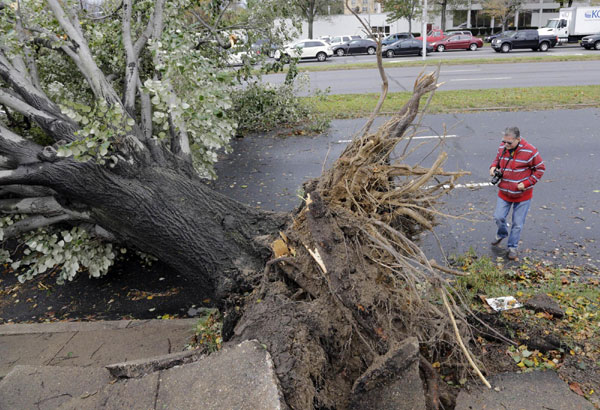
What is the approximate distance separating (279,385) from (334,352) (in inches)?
21.2

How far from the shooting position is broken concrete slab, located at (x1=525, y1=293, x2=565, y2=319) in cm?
412

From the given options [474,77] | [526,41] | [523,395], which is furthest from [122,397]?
[526,41]

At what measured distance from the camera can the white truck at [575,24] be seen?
29.0 metres

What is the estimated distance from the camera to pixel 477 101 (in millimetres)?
12828

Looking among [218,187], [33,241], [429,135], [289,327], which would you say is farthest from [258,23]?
[289,327]

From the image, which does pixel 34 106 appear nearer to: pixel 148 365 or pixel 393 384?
pixel 148 365

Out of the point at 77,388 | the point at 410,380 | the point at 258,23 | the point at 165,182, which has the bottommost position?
the point at 77,388

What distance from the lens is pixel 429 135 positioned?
1035cm

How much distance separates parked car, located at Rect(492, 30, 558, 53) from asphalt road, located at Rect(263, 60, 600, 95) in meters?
7.30

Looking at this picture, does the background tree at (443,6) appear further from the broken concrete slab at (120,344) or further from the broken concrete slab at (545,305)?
the broken concrete slab at (120,344)

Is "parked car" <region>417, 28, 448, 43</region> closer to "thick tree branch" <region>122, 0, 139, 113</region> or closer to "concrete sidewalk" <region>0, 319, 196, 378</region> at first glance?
"thick tree branch" <region>122, 0, 139, 113</region>

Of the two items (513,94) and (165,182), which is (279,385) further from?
(513,94)

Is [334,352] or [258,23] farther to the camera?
[258,23]

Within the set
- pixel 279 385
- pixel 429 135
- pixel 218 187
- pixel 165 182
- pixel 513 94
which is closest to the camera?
pixel 279 385
